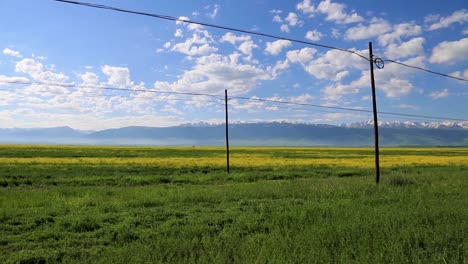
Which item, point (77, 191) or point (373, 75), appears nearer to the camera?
point (77, 191)

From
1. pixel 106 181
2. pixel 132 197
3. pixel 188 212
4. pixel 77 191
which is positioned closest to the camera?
pixel 188 212

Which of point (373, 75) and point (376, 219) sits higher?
point (373, 75)

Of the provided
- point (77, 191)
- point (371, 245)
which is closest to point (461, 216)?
point (371, 245)

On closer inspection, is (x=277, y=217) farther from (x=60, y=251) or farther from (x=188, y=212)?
(x=60, y=251)

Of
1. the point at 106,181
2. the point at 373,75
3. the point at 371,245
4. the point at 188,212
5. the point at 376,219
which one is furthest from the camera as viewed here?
the point at 106,181

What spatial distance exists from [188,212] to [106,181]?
15.9 metres

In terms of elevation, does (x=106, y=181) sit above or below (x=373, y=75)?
below

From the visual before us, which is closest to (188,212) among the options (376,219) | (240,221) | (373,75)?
(240,221)

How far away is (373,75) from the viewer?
22.4 m

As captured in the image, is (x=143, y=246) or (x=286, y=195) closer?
(x=143, y=246)

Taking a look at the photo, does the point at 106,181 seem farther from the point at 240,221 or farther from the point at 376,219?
the point at 376,219

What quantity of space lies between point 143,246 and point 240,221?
3.79m

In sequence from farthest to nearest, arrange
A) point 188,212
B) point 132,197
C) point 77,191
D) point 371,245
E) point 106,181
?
1. point 106,181
2. point 77,191
3. point 132,197
4. point 188,212
5. point 371,245

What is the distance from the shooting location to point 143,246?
8.59 meters
